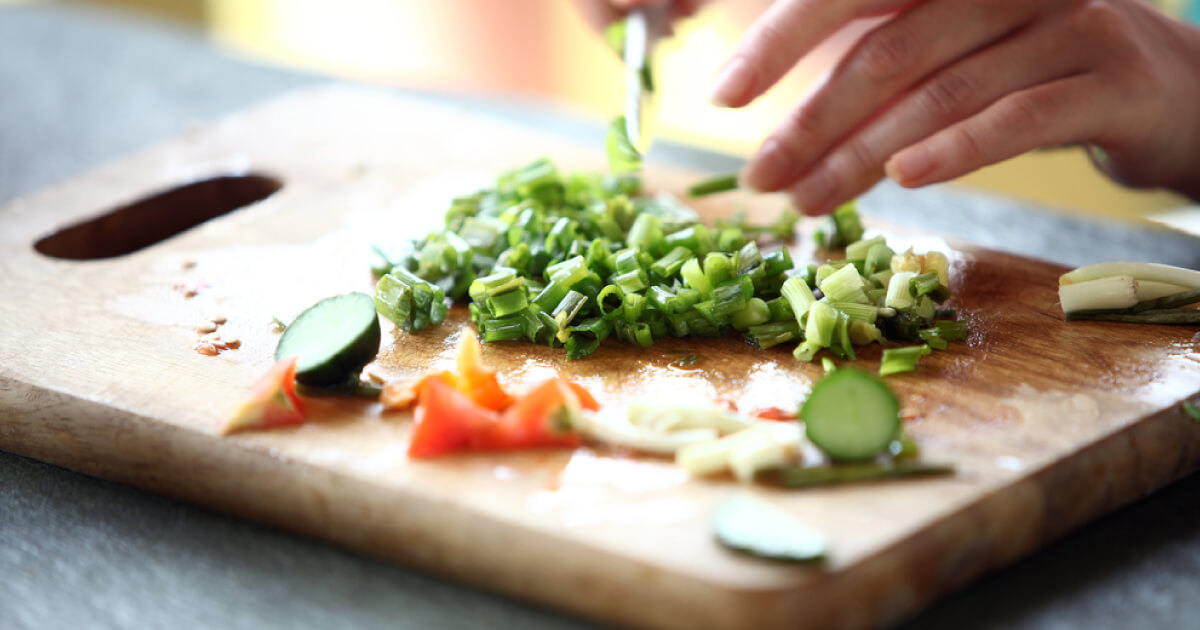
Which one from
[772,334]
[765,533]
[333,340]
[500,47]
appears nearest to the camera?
[765,533]

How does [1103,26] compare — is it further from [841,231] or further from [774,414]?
[774,414]

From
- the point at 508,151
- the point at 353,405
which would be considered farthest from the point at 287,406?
the point at 508,151

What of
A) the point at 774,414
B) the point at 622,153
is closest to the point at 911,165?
the point at 622,153

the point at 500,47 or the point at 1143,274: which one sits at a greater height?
the point at 1143,274

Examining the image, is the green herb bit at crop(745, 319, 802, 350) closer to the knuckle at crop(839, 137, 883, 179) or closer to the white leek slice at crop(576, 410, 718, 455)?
the white leek slice at crop(576, 410, 718, 455)

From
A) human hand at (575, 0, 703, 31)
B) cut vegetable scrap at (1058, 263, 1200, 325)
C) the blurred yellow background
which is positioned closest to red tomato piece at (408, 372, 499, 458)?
cut vegetable scrap at (1058, 263, 1200, 325)

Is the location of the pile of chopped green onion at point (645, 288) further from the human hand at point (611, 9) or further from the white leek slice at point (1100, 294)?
the human hand at point (611, 9)
